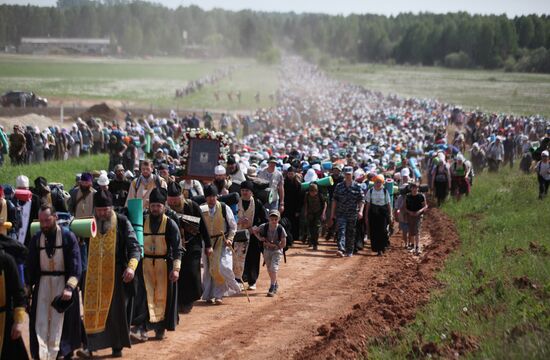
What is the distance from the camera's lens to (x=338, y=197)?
17.7 metres

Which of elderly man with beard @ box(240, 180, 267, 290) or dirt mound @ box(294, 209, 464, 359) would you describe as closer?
dirt mound @ box(294, 209, 464, 359)

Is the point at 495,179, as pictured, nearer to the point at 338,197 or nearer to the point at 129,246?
the point at 338,197

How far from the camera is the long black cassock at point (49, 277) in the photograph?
9422mm

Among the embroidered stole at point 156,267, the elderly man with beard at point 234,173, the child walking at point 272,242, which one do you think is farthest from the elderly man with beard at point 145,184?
the embroidered stole at point 156,267

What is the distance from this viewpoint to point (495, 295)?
11.6m

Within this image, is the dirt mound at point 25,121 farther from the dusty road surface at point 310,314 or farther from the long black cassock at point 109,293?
the long black cassock at point 109,293

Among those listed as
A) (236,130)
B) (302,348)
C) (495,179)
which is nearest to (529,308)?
(302,348)

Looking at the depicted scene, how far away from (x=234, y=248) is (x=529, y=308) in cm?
505

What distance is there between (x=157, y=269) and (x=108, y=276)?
0.92 m

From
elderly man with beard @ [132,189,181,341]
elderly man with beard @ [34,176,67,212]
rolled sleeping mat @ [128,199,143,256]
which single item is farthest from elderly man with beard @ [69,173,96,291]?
rolled sleeping mat @ [128,199,143,256]

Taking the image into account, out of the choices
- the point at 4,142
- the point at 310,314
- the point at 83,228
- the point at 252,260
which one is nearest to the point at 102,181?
the point at 252,260

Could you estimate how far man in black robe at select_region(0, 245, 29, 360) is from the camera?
874cm

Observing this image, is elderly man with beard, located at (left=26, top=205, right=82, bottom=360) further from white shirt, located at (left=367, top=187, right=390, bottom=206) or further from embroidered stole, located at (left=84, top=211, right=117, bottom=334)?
white shirt, located at (left=367, top=187, right=390, bottom=206)

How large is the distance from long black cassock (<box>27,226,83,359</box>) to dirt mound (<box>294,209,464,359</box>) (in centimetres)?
261
